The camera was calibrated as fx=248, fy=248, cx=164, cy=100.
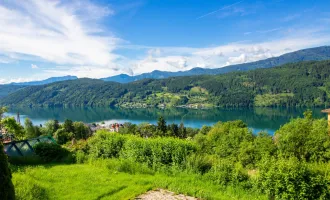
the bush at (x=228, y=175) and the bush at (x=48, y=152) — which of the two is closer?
the bush at (x=228, y=175)

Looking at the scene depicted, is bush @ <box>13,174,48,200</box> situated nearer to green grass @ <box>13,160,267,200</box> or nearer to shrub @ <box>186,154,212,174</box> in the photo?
green grass @ <box>13,160,267,200</box>

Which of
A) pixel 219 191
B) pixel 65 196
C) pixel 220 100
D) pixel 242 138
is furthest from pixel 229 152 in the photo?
pixel 220 100

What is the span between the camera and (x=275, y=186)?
26.7 feet

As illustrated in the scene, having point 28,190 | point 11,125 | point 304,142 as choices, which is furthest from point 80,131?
point 28,190

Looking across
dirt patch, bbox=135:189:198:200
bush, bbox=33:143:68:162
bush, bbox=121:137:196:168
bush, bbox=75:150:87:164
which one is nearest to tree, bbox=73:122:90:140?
bush, bbox=33:143:68:162

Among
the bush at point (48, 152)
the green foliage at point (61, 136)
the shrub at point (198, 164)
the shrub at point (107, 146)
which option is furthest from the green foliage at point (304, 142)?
the green foliage at point (61, 136)

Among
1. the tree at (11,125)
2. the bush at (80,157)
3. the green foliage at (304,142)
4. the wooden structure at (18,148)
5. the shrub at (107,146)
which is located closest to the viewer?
the bush at (80,157)

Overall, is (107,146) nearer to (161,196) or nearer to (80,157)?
(80,157)

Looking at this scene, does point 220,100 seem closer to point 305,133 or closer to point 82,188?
point 305,133

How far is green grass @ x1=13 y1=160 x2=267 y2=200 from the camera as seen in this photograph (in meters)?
7.95

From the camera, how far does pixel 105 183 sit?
9.11 metres

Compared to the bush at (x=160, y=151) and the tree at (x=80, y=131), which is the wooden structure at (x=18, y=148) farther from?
the tree at (x=80, y=131)

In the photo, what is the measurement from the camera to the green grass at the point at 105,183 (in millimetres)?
7953

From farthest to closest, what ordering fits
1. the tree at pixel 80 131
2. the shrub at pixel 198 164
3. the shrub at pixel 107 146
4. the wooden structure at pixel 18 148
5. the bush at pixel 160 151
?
the tree at pixel 80 131 → the shrub at pixel 107 146 → the wooden structure at pixel 18 148 → the bush at pixel 160 151 → the shrub at pixel 198 164
